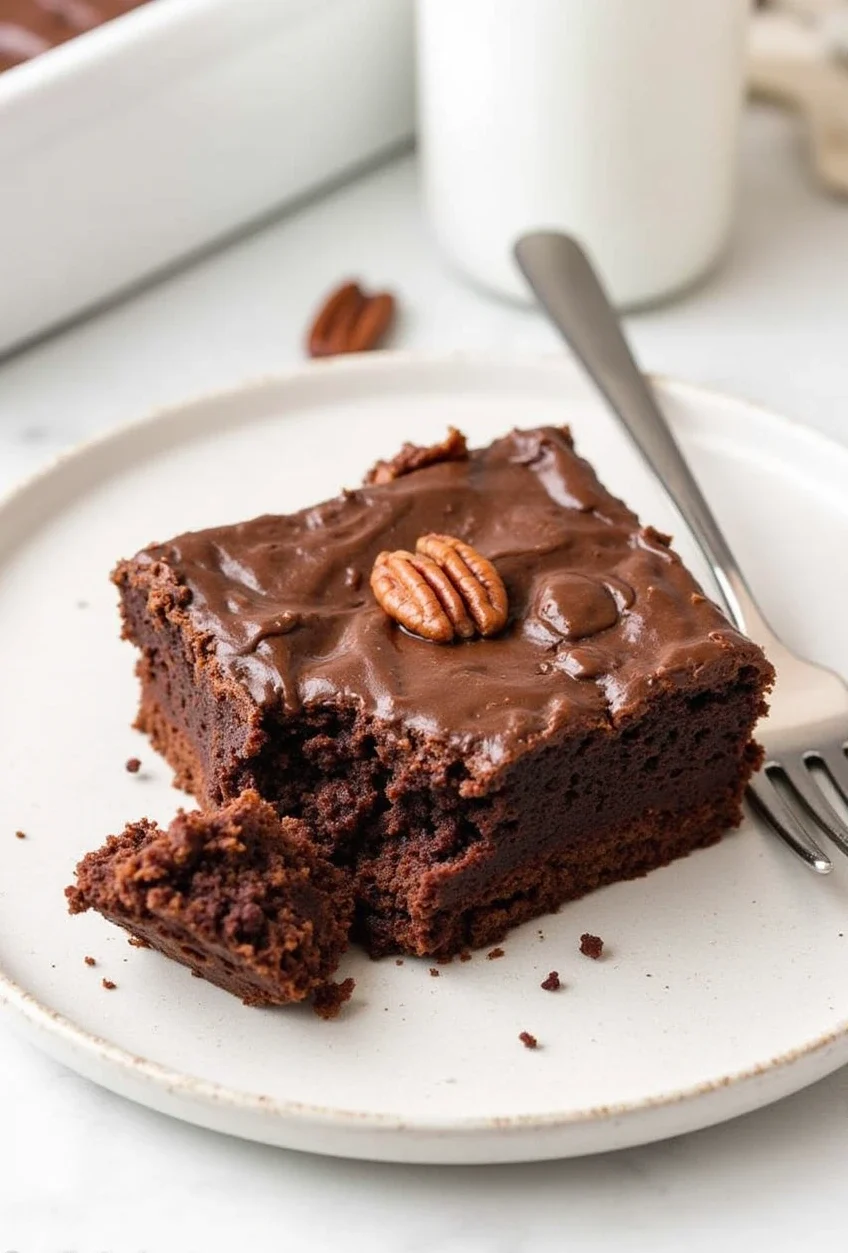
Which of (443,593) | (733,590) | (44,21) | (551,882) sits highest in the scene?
(44,21)

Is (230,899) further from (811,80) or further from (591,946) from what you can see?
(811,80)

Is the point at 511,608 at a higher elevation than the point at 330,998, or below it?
higher

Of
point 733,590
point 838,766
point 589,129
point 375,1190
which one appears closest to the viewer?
point 375,1190

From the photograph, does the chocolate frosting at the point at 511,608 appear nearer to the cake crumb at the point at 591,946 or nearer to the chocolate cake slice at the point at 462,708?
A: the chocolate cake slice at the point at 462,708

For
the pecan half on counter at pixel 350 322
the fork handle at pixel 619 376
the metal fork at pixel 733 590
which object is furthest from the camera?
the pecan half on counter at pixel 350 322

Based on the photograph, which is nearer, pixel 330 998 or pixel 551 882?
pixel 330 998

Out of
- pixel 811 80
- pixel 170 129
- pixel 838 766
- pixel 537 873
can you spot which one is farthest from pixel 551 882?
pixel 811 80

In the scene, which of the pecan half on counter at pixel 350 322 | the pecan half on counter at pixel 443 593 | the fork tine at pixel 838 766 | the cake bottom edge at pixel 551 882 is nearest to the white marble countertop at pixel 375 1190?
the cake bottom edge at pixel 551 882

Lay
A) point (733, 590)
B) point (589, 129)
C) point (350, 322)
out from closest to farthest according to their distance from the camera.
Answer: point (733, 590) → point (589, 129) → point (350, 322)
